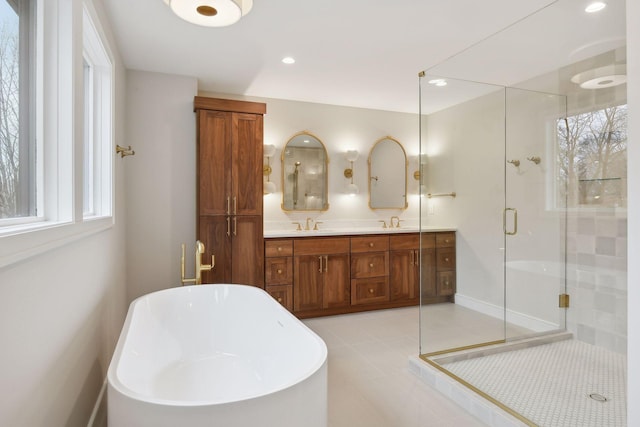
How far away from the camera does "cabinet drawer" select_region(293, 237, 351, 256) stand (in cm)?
367

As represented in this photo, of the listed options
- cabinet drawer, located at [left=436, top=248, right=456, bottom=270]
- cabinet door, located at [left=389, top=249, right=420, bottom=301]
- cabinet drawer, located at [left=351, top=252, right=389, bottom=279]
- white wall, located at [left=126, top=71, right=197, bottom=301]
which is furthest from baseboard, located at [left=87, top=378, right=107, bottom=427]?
cabinet door, located at [left=389, top=249, right=420, bottom=301]

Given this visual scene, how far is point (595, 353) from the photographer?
1.92 m

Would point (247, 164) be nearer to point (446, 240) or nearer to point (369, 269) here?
point (369, 269)

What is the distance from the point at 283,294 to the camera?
142 inches

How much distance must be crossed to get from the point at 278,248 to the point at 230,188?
2.50 ft

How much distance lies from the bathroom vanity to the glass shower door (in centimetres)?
56

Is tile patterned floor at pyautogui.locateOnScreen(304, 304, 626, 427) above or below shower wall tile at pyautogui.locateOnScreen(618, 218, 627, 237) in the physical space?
below

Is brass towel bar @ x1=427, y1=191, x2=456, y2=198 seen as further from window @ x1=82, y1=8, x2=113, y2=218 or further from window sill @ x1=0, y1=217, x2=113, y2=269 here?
window sill @ x1=0, y1=217, x2=113, y2=269

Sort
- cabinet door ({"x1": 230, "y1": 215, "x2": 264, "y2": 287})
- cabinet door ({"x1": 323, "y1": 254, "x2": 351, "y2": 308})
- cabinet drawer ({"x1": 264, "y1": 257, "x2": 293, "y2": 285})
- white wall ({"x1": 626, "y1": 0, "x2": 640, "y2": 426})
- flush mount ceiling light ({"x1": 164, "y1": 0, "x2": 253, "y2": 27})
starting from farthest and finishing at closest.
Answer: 1. cabinet door ({"x1": 323, "y1": 254, "x2": 351, "y2": 308})
2. cabinet drawer ({"x1": 264, "y1": 257, "x2": 293, "y2": 285})
3. cabinet door ({"x1": 230, "y1": 215, "x2": 264, "y2": 287})
4. flush mount ceiling light ({"x1": 164, "y1": 0, "x2": 253, "y2": 27})
5. white wall ({"x1": 626, "y1": 0, "x2": 640, "y2": 426})

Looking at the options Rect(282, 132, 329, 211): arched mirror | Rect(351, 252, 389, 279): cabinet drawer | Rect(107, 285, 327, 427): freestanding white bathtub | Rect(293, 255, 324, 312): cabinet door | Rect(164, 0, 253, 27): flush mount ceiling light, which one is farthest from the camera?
Rect(282, 132, 329, 211): arched mirror

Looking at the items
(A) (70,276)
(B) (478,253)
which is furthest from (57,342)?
(B) (478,253)

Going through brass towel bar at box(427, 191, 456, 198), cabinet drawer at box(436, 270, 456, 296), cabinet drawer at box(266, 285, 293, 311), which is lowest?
cabinet drawer at box(266, 285, 293, 311)

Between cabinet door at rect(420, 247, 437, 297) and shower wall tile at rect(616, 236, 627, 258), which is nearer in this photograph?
shower wall tile at rect(616, 236, 627, 258)

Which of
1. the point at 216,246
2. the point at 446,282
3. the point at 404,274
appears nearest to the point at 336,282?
the point at 404,274
